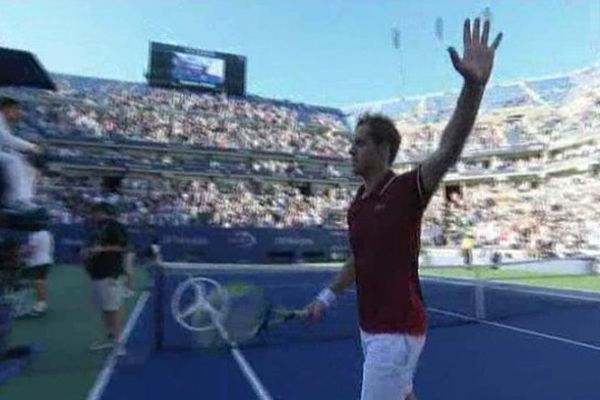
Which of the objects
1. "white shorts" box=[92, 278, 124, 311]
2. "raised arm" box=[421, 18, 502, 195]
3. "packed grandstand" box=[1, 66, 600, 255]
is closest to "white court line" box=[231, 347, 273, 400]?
"white shorts" box=[92, 278, 124, 311]

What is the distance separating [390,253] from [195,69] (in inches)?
2155

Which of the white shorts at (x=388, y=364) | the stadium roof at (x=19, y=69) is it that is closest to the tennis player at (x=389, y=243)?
the white shorts at (x=388, y=364)

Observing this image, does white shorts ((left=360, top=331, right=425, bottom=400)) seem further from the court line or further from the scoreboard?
the scoreboard

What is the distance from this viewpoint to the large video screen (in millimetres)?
54562

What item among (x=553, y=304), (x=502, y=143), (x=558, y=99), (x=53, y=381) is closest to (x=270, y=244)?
(x=553, y=304)

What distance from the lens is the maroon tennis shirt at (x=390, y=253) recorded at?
2.88m

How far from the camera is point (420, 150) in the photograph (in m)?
64.2

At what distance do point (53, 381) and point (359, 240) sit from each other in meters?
5.23

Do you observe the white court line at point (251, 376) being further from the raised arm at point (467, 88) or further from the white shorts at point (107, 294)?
the raised arm at point (467, 88)

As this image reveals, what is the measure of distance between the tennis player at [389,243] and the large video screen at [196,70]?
53440mm

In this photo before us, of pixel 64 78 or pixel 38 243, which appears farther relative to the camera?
pixel 64 78

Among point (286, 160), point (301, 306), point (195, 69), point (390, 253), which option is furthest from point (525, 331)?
point (195, 69)

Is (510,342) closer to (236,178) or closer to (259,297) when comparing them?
(259,297)

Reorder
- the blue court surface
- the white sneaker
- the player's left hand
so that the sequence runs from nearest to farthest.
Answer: the player's left hand < the blue court surface < the white sneaker
